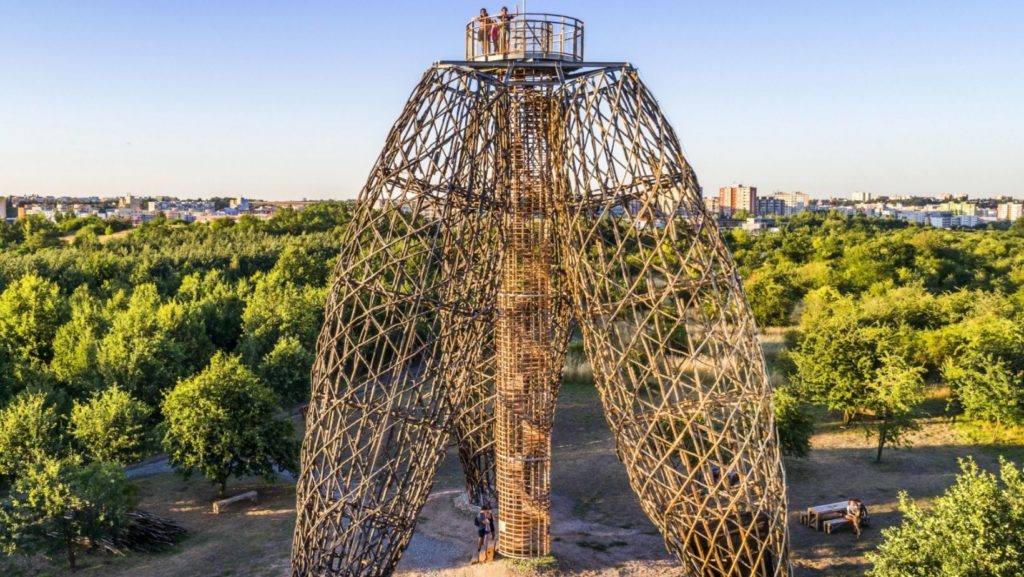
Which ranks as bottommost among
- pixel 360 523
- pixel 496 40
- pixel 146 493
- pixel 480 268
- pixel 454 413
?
pixel 146 493

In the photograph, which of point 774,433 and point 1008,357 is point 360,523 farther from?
point 1008,357

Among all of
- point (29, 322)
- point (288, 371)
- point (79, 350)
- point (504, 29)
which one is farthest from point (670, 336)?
point (29, 322)

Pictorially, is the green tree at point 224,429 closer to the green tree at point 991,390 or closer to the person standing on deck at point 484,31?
the person standing on deck at point 484,31

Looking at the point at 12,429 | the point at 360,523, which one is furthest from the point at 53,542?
the point at 360,523

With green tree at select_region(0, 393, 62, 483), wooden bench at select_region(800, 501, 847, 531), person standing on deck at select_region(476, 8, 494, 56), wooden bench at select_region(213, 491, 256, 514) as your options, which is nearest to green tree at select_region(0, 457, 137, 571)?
green tree at select_region(0, 393, 62, 483)

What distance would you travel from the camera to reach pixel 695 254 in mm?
13766

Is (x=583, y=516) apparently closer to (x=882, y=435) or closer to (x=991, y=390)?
(x=882, y=435)

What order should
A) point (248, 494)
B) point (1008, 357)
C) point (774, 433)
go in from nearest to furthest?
1. point (774, 433)
2. point (248, 494)
3. point (1008, 357)

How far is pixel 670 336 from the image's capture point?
13227 mm

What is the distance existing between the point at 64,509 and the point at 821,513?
19811 millimetres

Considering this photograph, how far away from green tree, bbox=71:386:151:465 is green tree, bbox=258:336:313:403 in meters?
7.73

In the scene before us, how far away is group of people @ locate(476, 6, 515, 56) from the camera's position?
1528 cm

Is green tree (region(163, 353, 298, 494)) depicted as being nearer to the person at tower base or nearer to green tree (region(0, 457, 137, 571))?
green tree (region(0, 457, 137, 571))

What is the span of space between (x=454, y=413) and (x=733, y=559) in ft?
21.3
